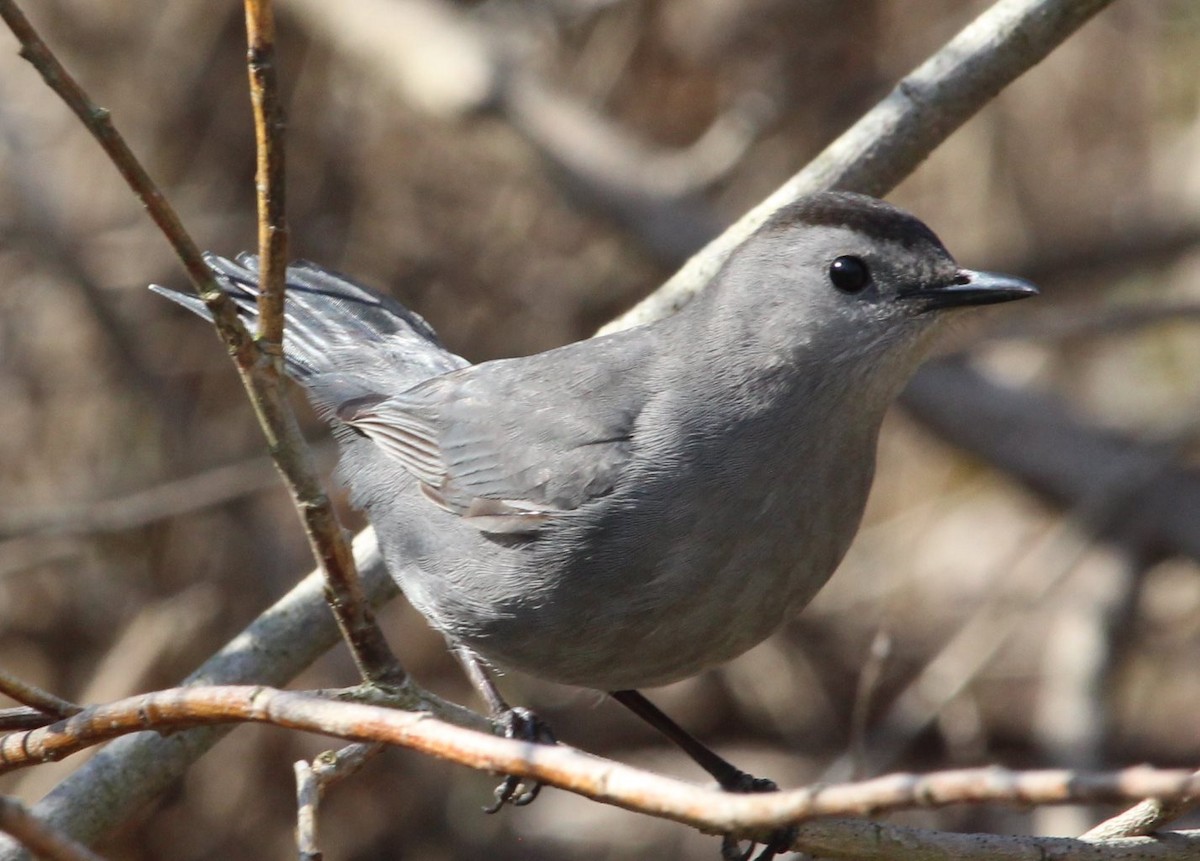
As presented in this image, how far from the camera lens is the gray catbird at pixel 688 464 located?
355 cm

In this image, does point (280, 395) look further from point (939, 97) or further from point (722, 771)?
point (939, 97)

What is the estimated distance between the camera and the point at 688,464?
3.64 metres

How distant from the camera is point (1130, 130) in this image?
8.80m

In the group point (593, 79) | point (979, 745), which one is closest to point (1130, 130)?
point (593, 79)

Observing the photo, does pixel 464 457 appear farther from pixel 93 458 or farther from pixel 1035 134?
pixel 1035 134

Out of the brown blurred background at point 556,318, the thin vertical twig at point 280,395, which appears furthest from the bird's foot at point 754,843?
the brown blurred background at point 556,318

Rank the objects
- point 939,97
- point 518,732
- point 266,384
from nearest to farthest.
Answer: point 266,384
point 518,732
point 939,97

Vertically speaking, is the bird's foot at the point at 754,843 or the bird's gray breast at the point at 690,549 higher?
the bird's gray breast at the point at 690,549

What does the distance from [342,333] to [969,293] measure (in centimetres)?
205

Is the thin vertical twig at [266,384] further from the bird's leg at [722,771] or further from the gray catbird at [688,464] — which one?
the bird's leg at [722,771]

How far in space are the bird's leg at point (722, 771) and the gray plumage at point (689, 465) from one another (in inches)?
22.1

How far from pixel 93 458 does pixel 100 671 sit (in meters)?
1.06

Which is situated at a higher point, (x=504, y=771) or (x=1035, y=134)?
(x=1035, y=134)

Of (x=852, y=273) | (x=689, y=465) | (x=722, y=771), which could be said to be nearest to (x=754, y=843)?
(x=722, y=771)
